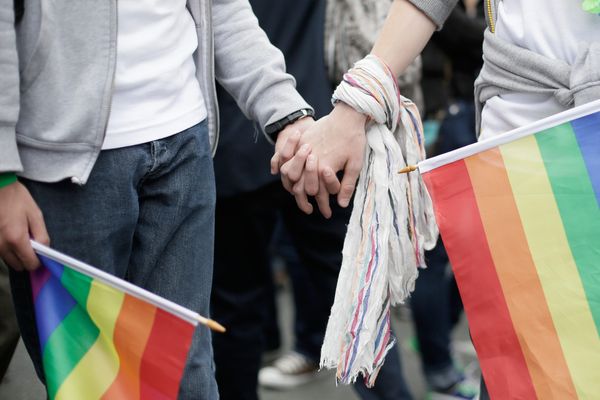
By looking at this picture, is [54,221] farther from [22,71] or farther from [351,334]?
[351,334]

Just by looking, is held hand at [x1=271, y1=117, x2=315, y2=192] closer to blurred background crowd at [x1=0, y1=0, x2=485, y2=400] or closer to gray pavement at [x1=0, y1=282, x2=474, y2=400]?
blurred background crowd at [x1=0, y1=0, x2=485, y2=400]

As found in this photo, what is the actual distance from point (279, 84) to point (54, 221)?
0.60 m

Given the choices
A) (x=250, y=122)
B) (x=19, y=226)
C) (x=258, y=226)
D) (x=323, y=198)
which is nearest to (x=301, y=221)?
(x=258, y=226)

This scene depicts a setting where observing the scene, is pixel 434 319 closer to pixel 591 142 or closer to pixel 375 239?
pixel 375 239

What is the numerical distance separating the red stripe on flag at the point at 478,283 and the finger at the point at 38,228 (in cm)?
75

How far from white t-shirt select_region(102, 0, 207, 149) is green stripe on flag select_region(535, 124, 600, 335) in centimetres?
74

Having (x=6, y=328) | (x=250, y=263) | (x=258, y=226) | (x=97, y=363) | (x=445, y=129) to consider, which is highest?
(x=97, y=363)

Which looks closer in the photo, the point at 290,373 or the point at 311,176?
the point at 311,176

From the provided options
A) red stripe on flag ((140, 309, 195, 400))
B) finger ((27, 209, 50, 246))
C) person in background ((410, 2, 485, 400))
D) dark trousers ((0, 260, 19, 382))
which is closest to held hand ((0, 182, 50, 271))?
finger ((27, 209, 50, 246))

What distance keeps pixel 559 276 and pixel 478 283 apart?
0.53 ft

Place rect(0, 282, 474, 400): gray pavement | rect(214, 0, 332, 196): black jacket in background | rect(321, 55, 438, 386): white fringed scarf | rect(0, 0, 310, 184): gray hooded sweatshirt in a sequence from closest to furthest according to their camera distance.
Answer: rect(0, 0, 310, 184): gray hooded sweatshirt < rect(321, 55, 438, 386): white fringed scarf < rect(0, 282, 474, 400): gray pavement < rect(214, 0, 332, 196): black jacket in background

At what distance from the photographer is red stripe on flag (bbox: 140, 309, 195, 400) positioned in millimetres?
1790

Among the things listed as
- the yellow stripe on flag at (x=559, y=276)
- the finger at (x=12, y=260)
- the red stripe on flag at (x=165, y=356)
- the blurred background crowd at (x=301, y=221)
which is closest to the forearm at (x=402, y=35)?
the yellow stripe on flag at (x=559, y=276)

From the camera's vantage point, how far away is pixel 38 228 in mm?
1837
